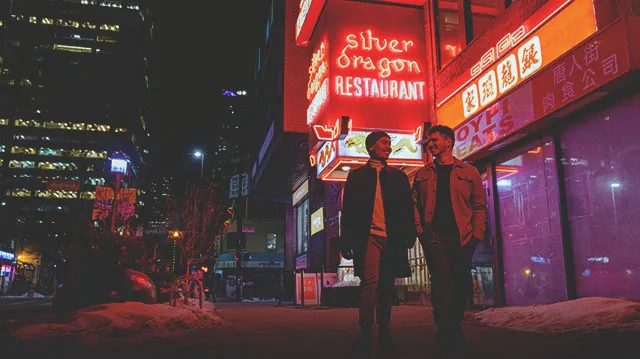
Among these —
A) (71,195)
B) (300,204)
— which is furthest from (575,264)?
(71,195)

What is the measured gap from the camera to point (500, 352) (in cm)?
397

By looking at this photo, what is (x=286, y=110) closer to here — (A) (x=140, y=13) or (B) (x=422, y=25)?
(B) (x=422, y=25)

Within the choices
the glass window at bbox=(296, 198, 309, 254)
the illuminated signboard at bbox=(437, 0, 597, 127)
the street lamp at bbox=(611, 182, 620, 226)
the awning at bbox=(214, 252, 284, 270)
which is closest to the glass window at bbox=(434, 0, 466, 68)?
the illuminated signboard at bbox=(437, 0, 597, 127)

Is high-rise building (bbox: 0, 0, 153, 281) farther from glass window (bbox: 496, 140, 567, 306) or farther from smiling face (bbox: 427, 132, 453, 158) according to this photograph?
smiling face (bbox: 427, 132, 453, 158)

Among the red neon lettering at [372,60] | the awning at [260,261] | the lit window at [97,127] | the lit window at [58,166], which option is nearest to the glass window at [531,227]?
the red neon lettering at [372,60]

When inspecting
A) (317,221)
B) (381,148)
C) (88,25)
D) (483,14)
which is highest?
(88,25)

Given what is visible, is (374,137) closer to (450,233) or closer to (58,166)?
(450,233)

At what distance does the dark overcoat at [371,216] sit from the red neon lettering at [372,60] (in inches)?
352

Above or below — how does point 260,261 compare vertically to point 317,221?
below

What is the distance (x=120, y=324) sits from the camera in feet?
18.0

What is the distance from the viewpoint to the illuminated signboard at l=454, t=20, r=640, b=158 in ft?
19.6

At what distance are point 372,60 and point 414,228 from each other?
366 inches

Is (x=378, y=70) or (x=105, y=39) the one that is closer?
(x=378, y=70)

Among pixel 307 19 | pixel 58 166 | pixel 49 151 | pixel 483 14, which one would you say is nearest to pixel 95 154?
pixel 58 166
